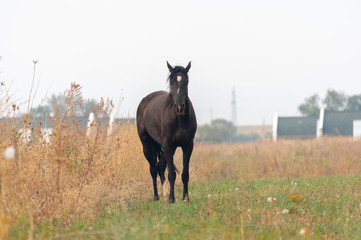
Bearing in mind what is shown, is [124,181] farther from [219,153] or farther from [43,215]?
[219,153]

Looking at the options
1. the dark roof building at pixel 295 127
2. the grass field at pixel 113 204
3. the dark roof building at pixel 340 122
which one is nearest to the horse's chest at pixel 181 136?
the grass field at pixel 113 204

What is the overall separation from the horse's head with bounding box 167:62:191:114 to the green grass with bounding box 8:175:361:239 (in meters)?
1.84

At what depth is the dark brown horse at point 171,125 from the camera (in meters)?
7.56

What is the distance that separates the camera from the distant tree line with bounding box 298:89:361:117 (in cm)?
6066

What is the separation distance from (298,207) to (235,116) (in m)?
80.8

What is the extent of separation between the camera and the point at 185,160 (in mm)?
8125

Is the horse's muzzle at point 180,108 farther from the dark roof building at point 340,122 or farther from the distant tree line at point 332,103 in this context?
the distant tree line at point 332,103

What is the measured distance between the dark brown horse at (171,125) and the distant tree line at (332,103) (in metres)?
56.2

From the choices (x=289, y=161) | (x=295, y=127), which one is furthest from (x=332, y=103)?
(x=289, y=161)

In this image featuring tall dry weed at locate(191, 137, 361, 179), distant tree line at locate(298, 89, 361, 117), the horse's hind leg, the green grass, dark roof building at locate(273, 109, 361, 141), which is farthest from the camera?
distant tree line at locate(298, 89, 361, 117)

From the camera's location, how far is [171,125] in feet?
26.3

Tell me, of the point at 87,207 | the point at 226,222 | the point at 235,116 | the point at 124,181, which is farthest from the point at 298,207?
the point at 235,116

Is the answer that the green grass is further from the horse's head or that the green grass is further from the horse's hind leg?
the horse's head

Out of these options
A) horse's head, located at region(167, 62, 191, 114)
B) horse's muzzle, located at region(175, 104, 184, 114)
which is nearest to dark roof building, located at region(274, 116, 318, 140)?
horse's head, located at region(167, 62, 191, 114)
